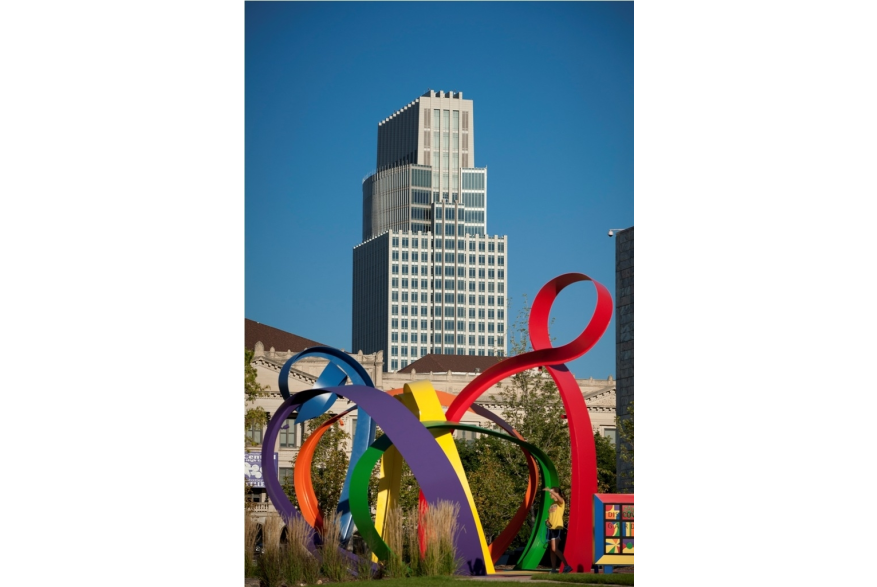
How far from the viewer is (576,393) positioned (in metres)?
14.3

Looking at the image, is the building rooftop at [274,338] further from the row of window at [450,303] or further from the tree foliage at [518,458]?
the row of window at [450,303]

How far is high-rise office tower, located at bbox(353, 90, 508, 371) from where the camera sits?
142 m

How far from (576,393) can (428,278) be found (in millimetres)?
130150

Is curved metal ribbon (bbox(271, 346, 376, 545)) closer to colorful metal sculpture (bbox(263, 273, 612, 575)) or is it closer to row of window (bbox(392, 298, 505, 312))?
colorful metal sculpture (bbox(263, 273, 612, 575))

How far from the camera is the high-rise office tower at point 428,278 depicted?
142m

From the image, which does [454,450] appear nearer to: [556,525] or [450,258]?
[556,525]

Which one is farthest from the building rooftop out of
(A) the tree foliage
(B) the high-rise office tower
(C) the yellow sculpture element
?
(B) the high-rise office tower

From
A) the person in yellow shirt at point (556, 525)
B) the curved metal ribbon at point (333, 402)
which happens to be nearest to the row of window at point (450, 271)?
the curved metal ribbon at point (333, 402)

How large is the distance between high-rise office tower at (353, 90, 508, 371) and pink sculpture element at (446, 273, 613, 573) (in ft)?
393

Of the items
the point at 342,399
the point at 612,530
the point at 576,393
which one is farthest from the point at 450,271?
the point at 612,530

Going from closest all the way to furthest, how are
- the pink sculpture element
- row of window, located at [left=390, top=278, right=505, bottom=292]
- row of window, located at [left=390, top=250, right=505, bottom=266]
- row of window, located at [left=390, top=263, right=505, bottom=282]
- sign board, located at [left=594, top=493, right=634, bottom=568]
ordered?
sign board, located at [left=594, top=493, right=634, bottom=568], the pink sculpture element, row of window, located at [left=390, top=278, right=505, bottom=292], row of window, located at [left=390, top=263, right=505, bottom=282], row of window, located at [left=390, top=250, right=505, bottom=266]

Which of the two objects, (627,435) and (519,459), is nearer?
(627,435)

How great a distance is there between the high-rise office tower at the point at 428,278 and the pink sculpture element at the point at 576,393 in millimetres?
119755

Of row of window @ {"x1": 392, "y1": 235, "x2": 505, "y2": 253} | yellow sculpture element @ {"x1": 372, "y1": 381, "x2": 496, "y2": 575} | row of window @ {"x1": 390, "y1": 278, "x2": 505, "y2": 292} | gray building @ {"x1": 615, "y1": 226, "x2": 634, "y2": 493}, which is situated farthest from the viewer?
row of window @ {"x1": 392, "y1": 235, "x2": 505, "y2": 253}
